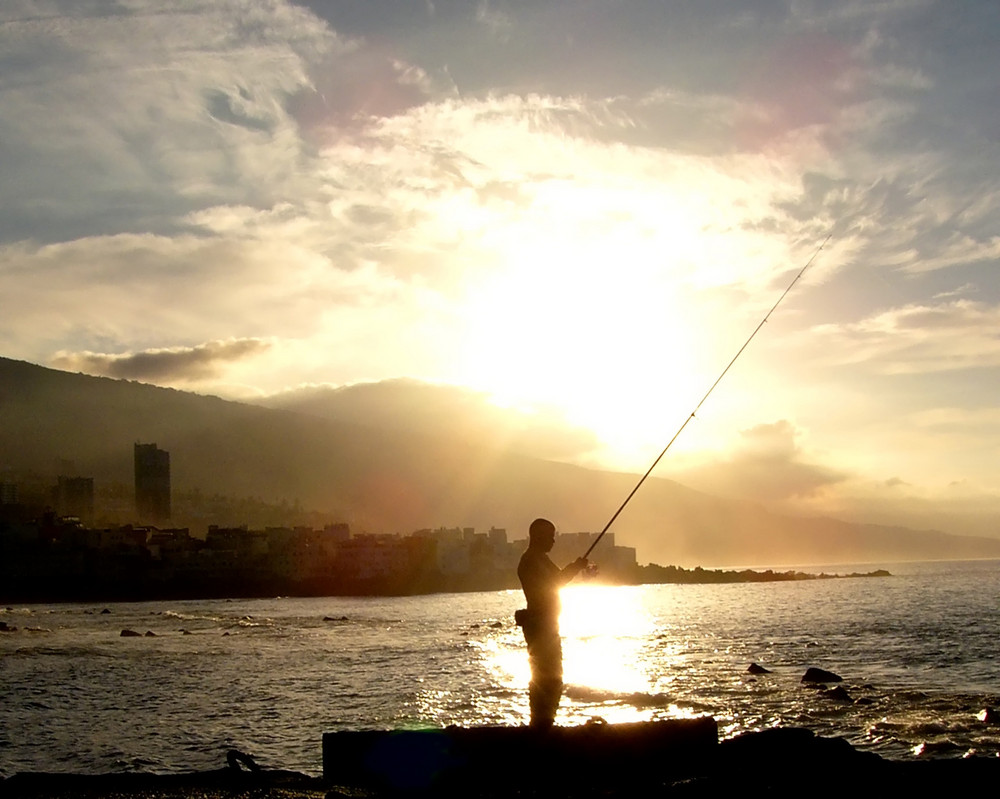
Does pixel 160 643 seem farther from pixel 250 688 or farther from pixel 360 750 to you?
pixel 360 750

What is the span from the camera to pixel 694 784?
28.4 feet

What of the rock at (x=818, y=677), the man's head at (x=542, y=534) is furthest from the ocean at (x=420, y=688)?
the man's head at (x=542, y=534)

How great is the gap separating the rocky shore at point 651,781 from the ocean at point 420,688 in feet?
14.5

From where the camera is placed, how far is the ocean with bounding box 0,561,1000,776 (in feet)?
59.1

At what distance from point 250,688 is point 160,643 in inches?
885

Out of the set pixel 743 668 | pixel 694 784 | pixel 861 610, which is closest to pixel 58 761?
pixel 694 784

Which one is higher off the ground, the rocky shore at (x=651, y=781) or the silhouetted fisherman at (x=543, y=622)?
the silhouetted fisherman at (x=543, y=622)

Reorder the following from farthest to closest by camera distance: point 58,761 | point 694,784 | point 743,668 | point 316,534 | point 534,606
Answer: point 316,534 → point 743,668 → point 58,761 → point 534,606 → point 694,784

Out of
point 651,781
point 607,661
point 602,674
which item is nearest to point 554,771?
point 651,781

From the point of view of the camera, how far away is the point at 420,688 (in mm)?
27859

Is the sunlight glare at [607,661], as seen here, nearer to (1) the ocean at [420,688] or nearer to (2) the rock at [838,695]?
(1) the ocean at [420,688]

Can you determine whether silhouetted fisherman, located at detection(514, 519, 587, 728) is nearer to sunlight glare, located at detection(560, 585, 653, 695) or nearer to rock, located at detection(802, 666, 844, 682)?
sunlight glare, located at detection(560, 585, 653, 695)

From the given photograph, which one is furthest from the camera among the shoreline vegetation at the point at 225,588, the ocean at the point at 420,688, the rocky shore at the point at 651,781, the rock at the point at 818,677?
the shoreline vegetation at the point at 225,588

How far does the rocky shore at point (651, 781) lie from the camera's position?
8797 mm
